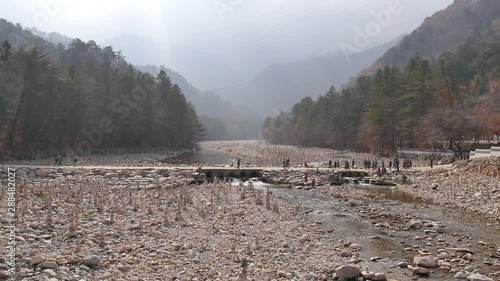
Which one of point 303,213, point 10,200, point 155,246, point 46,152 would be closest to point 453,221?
point 303,213

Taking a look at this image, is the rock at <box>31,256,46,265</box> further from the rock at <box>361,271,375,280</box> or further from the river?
the river

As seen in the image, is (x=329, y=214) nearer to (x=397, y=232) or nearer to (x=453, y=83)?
(x=397, y=232)

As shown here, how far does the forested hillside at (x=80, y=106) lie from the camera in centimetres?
4747

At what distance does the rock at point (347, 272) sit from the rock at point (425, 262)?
2755mm

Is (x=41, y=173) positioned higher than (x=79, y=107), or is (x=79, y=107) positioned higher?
(x=79, y=107)

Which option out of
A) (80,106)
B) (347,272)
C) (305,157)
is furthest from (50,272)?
(305,157)

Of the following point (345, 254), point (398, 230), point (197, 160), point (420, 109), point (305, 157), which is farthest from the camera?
point (305, 157)

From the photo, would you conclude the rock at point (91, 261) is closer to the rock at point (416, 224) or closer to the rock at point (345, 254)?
the rock at point (345, 254)

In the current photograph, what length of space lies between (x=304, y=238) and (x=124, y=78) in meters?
59.5

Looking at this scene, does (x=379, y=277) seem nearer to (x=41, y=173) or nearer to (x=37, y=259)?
(x=37, y=259)

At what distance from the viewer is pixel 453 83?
61.9 m

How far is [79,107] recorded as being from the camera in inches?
2212

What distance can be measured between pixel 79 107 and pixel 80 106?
210 millimetres

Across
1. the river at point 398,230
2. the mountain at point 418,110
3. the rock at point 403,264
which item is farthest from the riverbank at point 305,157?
the rock at point 403,264
